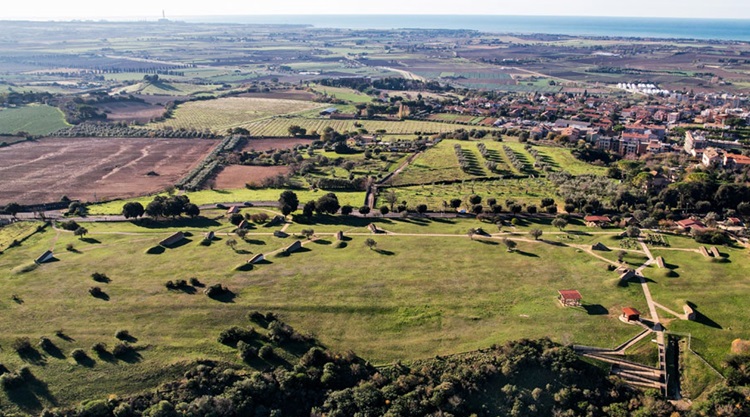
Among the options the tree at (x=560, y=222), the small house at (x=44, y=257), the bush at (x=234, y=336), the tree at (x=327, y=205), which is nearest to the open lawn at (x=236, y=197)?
the tree at (x=327, y=205)

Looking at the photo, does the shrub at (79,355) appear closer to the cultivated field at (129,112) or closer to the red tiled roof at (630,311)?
the red tiled roof at (630,311)

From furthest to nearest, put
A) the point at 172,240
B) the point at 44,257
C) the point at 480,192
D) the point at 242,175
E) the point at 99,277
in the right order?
the point at 242,175 < the point at 480,192 < the point at 172,240 < the point at 44,257 < the point at 99,277

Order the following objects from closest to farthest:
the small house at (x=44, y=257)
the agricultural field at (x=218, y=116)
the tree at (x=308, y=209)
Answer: the small house at (x=44, y=257) < the tree at (x=308, y=209) < the agricultural field at (x=218, y=116)

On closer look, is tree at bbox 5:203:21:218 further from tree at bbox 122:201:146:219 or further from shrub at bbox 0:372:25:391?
shrub at bbox 0:372:25:391

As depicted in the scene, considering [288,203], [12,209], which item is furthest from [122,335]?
[12,209]

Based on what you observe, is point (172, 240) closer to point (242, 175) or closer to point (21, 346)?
point (21, 346)

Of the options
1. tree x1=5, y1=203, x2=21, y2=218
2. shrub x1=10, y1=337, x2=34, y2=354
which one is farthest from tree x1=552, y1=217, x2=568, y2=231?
tree x1=5, y1=203, x2=21, y2=218
